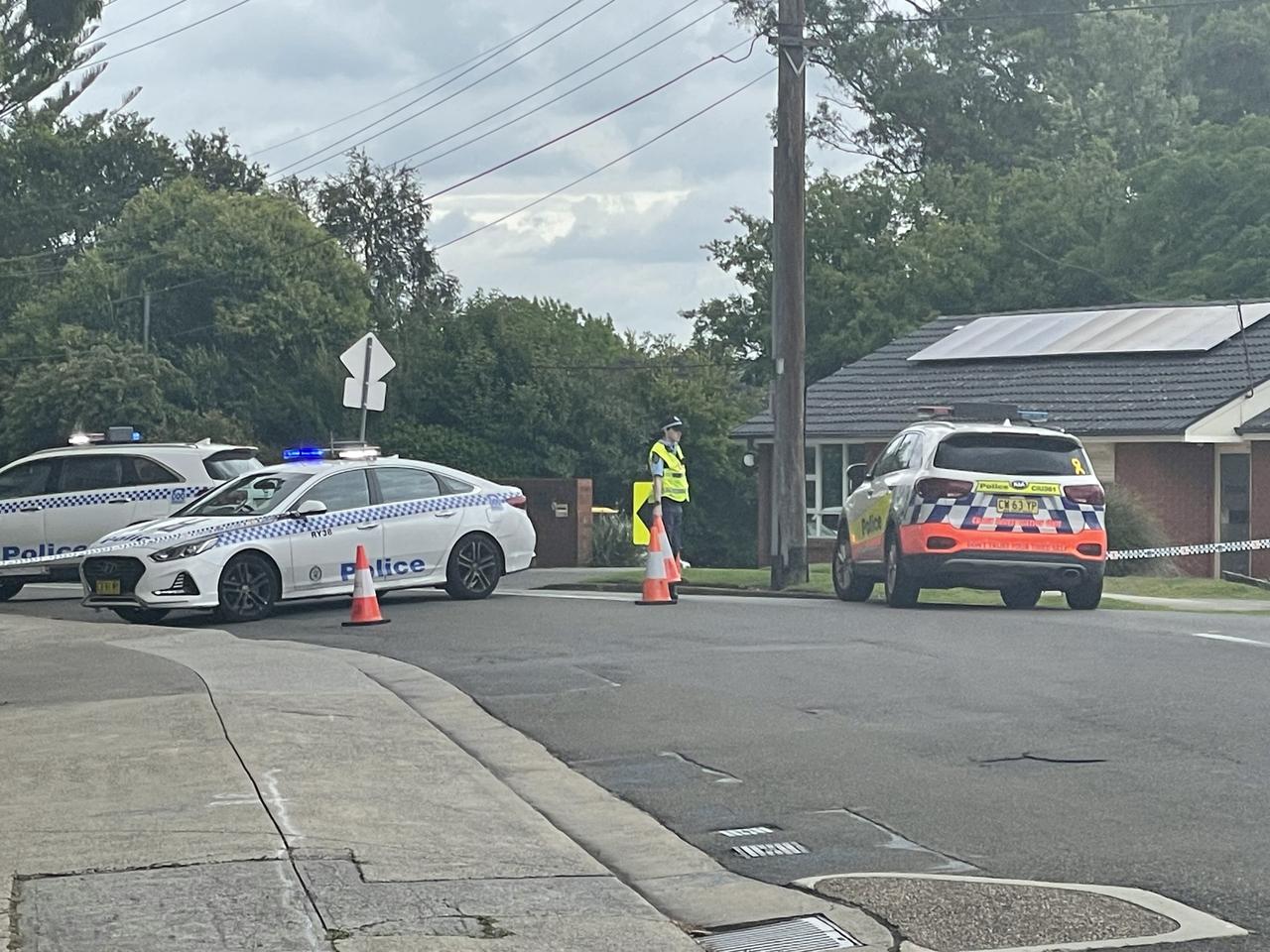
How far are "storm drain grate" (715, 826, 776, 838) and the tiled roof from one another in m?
25.2

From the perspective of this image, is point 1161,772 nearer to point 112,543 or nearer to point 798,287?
point 112,543

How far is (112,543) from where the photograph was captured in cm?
1736

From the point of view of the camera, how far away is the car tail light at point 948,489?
17.2 metres

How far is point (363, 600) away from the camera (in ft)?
53.3

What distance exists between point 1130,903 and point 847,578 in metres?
13.4

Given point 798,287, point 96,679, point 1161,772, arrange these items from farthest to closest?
1. point 798,287
2. point 96,679
3. point 1161,772

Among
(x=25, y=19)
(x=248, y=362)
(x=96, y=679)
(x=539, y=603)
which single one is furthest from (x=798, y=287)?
(x=248, y=362)

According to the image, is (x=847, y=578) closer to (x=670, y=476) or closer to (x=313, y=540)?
(x=670, y=476)

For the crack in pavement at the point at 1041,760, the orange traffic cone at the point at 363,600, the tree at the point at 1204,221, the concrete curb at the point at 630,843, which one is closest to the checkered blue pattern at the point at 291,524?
the orange traffic cone at the point at 363,600

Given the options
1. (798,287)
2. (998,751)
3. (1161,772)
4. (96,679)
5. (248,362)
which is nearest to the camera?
(1161,772)

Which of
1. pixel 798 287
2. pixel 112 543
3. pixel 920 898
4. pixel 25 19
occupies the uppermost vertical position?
pixel 25 19

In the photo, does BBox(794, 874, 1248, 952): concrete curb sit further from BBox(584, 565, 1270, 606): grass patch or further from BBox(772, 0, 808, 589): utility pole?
BBox(772, 0, 808, 589): utility pole

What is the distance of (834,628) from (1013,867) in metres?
8.01

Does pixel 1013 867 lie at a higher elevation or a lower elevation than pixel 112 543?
lower
